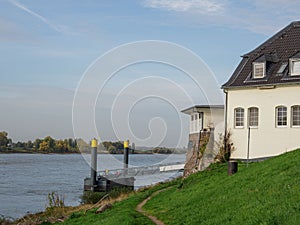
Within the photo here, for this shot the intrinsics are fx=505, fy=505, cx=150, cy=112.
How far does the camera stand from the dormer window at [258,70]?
32719mm

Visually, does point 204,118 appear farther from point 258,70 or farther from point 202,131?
point 258,70

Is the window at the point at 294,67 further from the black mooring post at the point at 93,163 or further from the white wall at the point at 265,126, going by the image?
the black mooring post at the point at 93,163

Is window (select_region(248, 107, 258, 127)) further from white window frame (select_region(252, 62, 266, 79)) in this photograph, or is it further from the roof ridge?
the roof ridge

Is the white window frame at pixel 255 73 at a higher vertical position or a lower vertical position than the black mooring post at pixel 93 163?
higher

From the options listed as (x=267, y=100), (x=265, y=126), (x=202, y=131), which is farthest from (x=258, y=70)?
(x=202, y=131)

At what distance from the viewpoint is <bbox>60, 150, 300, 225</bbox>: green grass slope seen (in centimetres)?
1356

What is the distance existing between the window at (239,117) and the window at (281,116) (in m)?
2.51

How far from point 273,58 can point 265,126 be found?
16.0ft

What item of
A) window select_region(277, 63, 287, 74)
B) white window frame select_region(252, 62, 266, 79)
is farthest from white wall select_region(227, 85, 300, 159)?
window select_region(277, 63, 287, 74)

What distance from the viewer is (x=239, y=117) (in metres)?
33.3

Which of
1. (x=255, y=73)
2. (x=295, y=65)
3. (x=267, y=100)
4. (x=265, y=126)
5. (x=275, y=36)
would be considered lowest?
(x=265, y=126)

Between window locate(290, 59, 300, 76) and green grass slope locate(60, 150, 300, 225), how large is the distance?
8.79 meters

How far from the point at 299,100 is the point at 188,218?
16.7 metres

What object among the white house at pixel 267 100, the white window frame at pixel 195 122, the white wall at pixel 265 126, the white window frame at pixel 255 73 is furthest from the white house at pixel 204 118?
the white window frame at pixel 255 73
